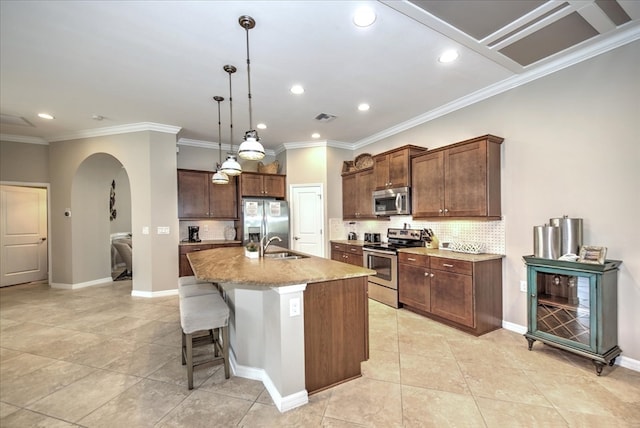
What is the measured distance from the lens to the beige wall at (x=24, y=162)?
507 centimetres

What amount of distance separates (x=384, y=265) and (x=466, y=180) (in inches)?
65.0

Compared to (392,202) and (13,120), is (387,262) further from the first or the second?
(13,120)

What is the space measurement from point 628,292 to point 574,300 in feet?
1.27

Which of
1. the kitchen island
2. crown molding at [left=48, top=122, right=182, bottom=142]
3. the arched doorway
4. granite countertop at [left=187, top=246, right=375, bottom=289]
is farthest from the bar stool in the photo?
the arched doorway

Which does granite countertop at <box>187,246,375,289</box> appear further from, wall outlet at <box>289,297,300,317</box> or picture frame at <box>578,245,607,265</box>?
picture frame at <box>578,245,607,265</box>

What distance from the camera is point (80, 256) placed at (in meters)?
5.25

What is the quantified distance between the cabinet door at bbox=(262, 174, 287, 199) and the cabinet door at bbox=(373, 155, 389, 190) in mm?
1994

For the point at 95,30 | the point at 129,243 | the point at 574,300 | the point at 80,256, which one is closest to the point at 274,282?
the point at 95,30

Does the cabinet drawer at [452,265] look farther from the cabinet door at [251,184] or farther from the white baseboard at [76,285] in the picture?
the white baseboard at [76,285]

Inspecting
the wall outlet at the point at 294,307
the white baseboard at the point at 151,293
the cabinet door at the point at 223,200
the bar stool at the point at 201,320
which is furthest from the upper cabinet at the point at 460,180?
the white baseboard at the point at 151,293

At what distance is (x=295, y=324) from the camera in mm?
1928

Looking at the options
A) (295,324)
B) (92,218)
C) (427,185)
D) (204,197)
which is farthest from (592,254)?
(92,218)

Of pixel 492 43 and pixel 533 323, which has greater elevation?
pixel 492 43

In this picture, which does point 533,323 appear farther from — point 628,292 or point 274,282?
point 274,282
